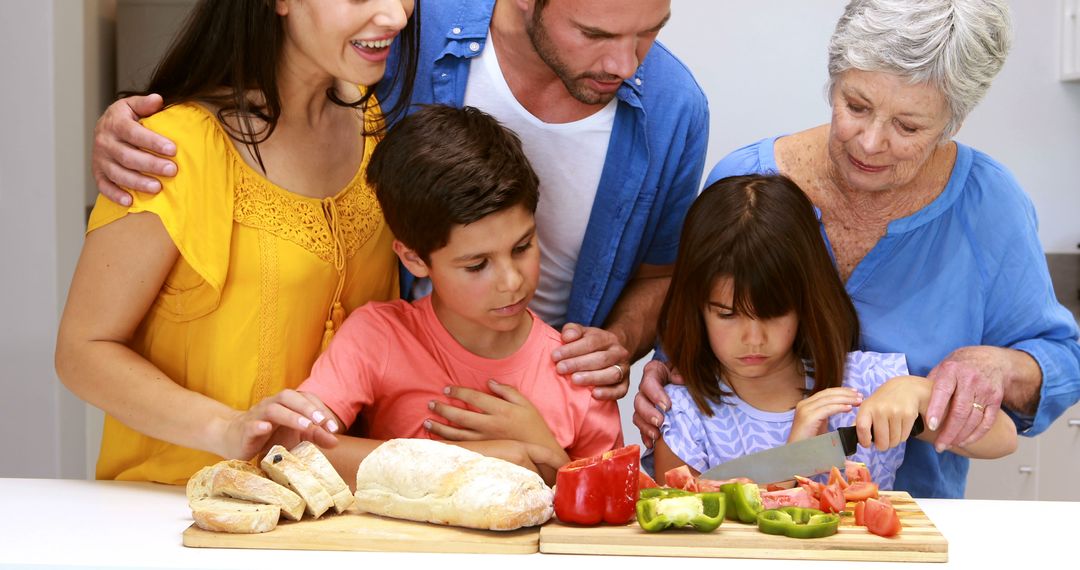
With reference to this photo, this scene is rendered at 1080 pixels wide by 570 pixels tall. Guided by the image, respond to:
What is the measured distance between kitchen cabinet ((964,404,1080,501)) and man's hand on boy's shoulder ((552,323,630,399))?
1.84 m

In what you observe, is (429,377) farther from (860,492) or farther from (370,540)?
(860,492)

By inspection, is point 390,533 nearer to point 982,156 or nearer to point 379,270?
point 379,270

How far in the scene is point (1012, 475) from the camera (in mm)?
3242

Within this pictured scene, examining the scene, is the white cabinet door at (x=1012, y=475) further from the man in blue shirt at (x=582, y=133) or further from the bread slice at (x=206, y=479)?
the bread slice at (x=206, y=479)

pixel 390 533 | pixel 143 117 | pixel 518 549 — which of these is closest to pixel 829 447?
pixel 518 549

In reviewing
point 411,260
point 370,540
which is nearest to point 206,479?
point 370,540

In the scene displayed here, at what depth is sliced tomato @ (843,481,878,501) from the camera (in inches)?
52.0

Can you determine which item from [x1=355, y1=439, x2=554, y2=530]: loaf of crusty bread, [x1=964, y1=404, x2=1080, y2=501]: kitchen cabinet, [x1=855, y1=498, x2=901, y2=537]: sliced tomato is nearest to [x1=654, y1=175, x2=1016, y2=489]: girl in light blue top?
[x1=855, y1=498, x2=901, y2=537]: sliced tomato

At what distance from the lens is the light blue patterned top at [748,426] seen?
5.64 feet

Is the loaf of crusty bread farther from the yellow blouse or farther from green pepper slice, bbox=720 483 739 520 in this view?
the yellow blouse

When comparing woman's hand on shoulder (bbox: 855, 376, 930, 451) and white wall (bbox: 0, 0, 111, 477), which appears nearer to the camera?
woman's hand on shoulder (bbox: 855, 376, 930, 451)

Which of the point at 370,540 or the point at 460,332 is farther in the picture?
the point at 460,332

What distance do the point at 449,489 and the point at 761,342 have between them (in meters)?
0.59

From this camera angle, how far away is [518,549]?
122 cm
